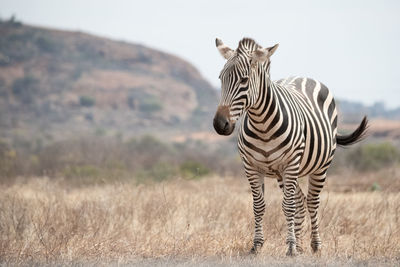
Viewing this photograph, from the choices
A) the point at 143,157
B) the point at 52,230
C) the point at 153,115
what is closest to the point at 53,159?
the point at 143,157

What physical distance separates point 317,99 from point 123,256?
3323mm

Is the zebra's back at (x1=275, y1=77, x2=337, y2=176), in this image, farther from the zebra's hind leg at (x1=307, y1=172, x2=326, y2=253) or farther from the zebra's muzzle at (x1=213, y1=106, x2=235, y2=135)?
the zebra's muzzle at (x1=213, y1=106, x2=235, y2=135)

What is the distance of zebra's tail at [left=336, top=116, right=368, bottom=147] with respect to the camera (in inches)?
296

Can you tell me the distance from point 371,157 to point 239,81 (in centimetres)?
1557

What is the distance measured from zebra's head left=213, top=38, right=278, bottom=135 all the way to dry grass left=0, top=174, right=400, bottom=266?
1.50m

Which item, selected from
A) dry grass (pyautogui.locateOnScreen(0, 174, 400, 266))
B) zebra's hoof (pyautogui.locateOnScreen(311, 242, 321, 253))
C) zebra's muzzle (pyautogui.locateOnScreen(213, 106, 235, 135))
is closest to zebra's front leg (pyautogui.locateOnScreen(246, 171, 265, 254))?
dry grass (pyautogui.locateOnScreen(0, 174, 400, 266))

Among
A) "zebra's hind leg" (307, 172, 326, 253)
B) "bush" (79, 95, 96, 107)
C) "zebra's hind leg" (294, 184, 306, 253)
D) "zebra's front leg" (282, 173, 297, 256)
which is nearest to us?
"zebra's front leg" (282, 173, 297, 256)

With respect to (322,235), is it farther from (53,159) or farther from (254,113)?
(53,159)

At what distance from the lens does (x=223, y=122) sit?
4.86 meters

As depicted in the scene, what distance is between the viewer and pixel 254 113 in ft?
18.3

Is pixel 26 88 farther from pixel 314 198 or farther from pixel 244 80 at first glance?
pixel 244 80

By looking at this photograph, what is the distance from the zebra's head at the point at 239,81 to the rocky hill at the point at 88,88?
39.5m

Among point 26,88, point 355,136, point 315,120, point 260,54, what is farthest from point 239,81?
point 26,88

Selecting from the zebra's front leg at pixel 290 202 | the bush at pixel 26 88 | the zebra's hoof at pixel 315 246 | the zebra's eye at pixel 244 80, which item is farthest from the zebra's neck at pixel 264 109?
the bush at pixel 26 88
